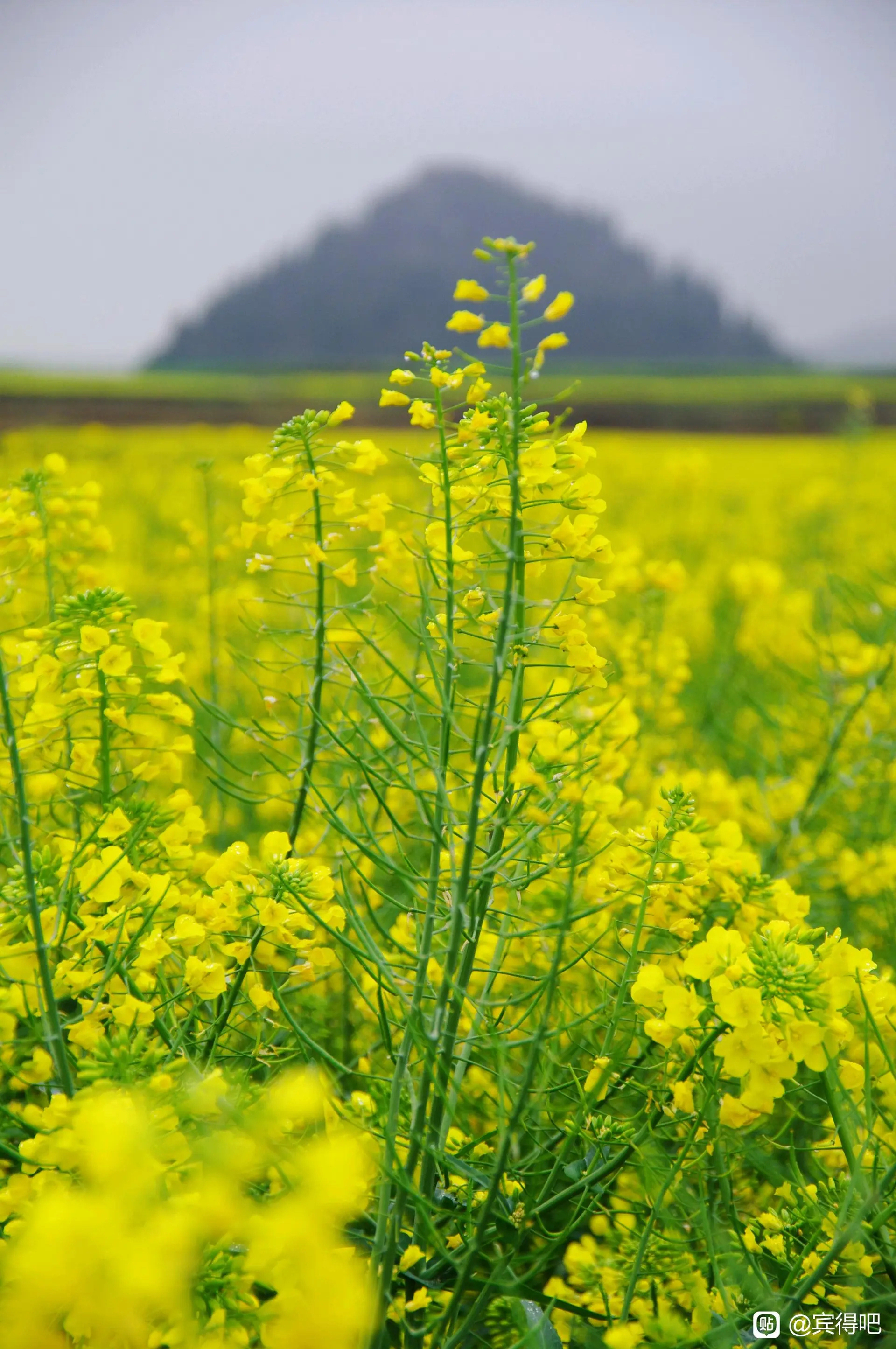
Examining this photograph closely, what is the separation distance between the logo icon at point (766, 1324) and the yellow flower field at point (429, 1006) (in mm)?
26

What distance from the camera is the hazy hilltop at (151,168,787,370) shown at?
77438 millimetres

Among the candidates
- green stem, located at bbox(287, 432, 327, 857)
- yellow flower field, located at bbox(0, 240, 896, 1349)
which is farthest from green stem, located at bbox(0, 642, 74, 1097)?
green stem, located at bbox(287, 432, 327, 857)

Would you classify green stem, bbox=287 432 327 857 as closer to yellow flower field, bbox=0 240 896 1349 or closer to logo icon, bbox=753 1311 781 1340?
yellow flower field, bbox=0 240 896 1349

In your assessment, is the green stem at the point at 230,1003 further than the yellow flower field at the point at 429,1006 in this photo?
Yes

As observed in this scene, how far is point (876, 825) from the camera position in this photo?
2336 mm

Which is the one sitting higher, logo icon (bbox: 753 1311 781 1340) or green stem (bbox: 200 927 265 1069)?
green stem (bbox: 200 927 265 1069)

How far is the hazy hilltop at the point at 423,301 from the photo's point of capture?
77438 millimetres

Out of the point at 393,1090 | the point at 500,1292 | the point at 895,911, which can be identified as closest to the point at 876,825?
the point at 895,911

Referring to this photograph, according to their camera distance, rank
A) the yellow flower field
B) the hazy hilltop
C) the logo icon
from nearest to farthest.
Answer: the yellow flower field < the logo icon < the hazy hilltop

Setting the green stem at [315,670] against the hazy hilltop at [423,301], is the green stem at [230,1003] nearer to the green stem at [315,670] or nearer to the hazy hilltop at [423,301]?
the green stem at [315,670]

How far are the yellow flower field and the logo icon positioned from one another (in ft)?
0.08

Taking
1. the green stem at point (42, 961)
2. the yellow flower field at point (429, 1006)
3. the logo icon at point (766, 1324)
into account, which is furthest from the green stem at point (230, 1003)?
the logo icon at point (766, 1324)

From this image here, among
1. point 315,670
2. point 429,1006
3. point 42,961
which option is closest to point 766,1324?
point 429,1006

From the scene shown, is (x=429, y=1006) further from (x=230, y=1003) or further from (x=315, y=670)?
(x=315, y=670)
